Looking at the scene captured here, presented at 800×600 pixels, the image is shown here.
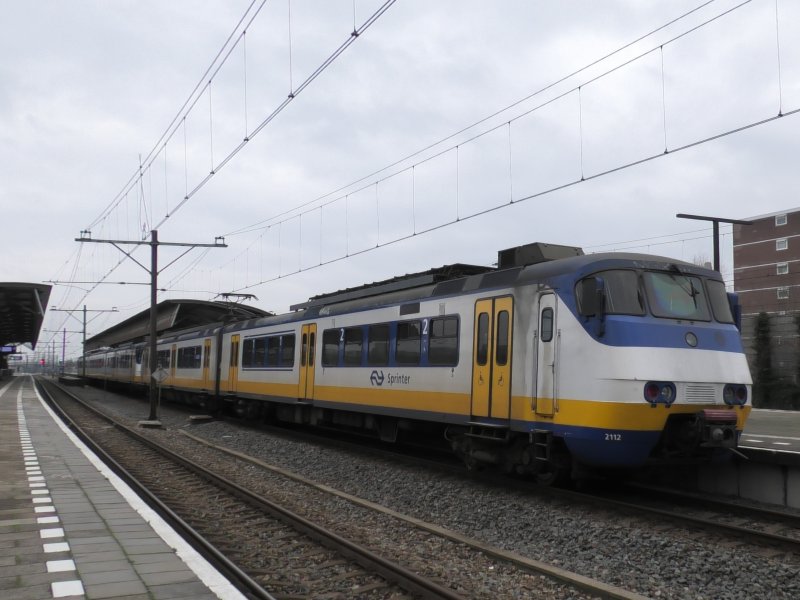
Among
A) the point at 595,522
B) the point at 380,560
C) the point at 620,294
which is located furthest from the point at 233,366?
the point at 380,560

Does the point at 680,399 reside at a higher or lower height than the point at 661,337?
lower

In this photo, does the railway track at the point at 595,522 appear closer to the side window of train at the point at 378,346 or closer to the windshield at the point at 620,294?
the side window of train at the point at 378,346

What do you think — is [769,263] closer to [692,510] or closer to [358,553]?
[692,510]

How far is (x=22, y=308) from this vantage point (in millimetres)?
45844

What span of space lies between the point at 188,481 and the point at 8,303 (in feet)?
120

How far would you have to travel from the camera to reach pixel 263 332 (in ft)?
66.1

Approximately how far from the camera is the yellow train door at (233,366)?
73.1 feet

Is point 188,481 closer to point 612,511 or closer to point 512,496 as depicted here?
point 512,496

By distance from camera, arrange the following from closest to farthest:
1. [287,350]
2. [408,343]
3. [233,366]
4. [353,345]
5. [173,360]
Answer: [408,343] → [353,345] → [287,350] → [233,366] → [173,360]

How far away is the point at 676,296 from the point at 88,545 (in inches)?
290

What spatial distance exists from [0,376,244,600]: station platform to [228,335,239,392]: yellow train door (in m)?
10.8

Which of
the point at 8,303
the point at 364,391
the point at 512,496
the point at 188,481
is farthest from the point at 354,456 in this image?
the point at 8,303

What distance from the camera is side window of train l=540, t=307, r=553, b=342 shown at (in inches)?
375

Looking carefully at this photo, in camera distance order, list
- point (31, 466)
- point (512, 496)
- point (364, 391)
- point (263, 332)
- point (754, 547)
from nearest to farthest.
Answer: point (754, 547) < point (512, 496) < point (31, 466) < point (364, 391) < point (263, 332)
